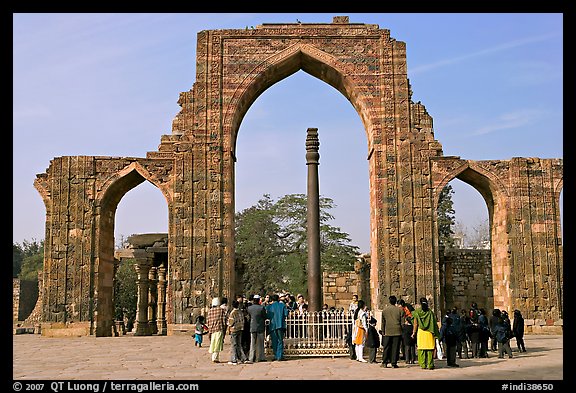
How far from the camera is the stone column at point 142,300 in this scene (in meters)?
20.8

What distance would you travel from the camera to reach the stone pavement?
8.57 m

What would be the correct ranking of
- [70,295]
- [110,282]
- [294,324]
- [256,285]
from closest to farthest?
[294,324]
[70,295]
[110,282]
[256,285]

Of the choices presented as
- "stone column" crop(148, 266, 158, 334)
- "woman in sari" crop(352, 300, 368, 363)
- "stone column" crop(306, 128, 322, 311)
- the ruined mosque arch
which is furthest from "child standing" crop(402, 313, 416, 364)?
"stone column" crop(148, 266, 158, 334)

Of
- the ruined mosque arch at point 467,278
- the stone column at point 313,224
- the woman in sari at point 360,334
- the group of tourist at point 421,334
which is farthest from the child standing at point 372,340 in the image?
the ruined mosque arch at point 467,278

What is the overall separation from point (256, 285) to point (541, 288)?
22.6m

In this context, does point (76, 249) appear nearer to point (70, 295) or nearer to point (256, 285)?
point (70, 295)

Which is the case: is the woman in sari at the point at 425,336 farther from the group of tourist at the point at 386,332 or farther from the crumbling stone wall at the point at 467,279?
the crumbling stone wall at the point at 467,279

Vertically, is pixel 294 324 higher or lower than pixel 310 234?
lower

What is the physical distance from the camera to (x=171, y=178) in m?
17.5

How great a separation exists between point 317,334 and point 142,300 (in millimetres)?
10976

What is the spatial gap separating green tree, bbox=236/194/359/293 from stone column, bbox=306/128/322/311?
828 inches

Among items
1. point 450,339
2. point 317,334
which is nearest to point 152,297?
point 317,334

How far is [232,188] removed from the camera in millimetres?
17594
